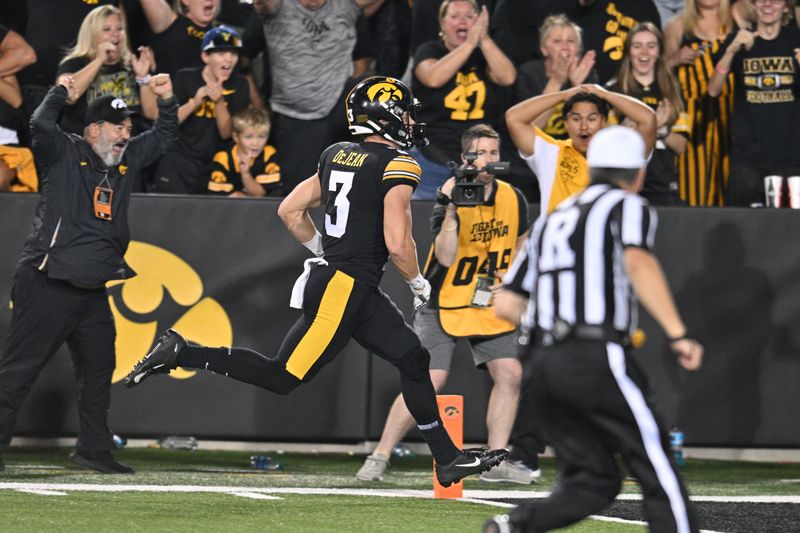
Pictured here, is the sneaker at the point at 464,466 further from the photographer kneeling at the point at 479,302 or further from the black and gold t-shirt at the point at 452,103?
the black and gold t-shirt at the point at 452,103

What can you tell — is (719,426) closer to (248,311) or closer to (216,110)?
(248,311)

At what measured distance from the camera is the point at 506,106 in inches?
432

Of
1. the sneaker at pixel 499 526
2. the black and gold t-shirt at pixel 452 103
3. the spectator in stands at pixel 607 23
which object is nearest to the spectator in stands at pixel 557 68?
the black and gold t-shirt at pixel 452 103

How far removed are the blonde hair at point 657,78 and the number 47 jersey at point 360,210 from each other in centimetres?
354

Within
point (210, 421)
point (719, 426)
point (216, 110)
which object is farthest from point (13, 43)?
point (719, 426)

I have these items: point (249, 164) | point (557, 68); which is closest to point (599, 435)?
point (557, 68)

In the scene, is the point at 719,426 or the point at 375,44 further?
the point at 375,44

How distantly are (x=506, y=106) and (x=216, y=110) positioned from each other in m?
2.26

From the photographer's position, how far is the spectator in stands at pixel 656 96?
1065 centimetres

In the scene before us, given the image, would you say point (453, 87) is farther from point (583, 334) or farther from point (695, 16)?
point (583, 334)

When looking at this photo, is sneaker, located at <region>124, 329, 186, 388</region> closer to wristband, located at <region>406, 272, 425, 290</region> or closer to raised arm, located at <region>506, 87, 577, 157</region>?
wristband, located at <region>406, 272, 425, 290</region>

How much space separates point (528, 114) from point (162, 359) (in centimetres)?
304

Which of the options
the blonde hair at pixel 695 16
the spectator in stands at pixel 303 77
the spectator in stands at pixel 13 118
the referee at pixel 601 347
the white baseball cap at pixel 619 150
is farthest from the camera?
the blonde hair at pixel 695 16

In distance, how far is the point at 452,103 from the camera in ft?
35.4
